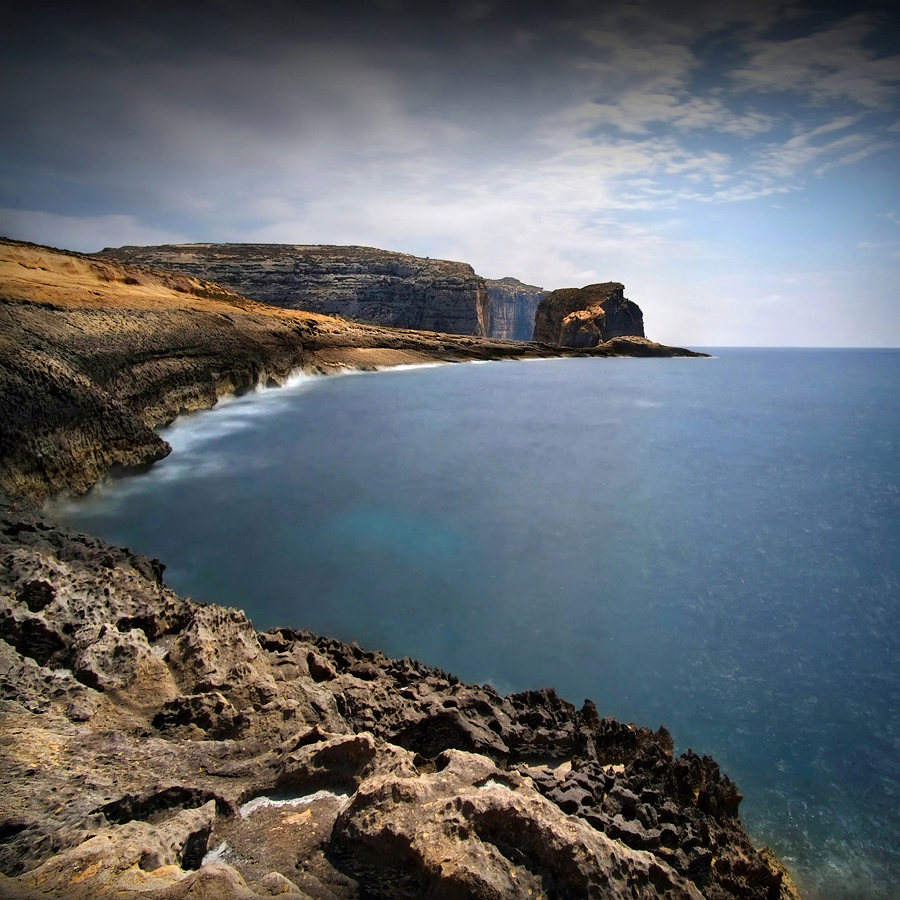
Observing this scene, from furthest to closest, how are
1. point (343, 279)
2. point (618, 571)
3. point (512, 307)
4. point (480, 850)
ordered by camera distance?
1. point (512, 307)
2. point (343, 279)
3. point (618, 571)
4. point (480, 850)

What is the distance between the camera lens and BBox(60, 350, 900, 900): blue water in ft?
13.5

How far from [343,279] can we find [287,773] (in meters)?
58.1

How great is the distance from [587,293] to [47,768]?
69.5 m

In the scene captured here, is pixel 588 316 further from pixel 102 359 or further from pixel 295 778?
pixel 295 778

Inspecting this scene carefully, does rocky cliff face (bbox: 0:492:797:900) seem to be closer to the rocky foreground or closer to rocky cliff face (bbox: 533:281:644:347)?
the rocky foreground

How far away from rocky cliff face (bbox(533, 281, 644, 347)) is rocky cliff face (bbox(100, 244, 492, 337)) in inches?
406

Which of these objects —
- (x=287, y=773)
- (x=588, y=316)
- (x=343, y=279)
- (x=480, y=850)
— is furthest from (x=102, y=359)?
(x=588, y=316)

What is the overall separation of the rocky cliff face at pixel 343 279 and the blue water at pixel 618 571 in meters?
42.8

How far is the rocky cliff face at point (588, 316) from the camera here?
6203 cm

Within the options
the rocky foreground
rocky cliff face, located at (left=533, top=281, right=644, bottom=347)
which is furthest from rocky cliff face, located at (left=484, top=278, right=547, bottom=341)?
the rocky foreground

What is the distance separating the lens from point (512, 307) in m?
115

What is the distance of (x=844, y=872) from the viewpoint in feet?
10.2

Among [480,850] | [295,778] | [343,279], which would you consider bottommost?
[295,778]

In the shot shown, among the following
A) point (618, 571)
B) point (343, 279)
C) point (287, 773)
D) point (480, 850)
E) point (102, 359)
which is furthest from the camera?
point (343, 279)
